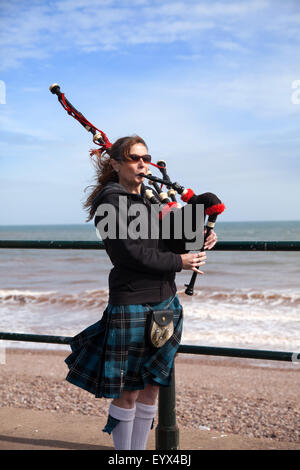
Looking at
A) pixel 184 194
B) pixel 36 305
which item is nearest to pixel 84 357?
pixel 184 194

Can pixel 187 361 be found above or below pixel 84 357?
below

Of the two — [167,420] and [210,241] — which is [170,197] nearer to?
[210,241]

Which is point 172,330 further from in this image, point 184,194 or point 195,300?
point 195,300

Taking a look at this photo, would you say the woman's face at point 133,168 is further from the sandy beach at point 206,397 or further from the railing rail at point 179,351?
the sandy beach at point 206,397

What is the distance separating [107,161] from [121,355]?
828mm

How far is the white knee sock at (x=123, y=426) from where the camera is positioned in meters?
2.09

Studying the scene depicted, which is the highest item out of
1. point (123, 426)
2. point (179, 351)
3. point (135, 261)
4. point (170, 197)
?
point (170, 197)

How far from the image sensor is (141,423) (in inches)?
85.7

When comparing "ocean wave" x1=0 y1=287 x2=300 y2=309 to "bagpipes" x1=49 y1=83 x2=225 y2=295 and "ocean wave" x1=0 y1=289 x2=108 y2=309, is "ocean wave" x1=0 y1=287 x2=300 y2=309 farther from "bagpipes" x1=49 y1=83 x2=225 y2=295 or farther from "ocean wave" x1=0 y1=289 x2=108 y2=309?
"bagpipes" x1=49 y1=83 x2=225 y2=295

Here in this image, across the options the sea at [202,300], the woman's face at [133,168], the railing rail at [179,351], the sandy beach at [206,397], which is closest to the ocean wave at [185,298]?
the sea at [202,300]

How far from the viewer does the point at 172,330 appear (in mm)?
2125

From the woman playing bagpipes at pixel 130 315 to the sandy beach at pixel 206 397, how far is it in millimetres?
808

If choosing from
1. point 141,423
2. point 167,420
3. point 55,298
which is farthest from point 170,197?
point 55,298
